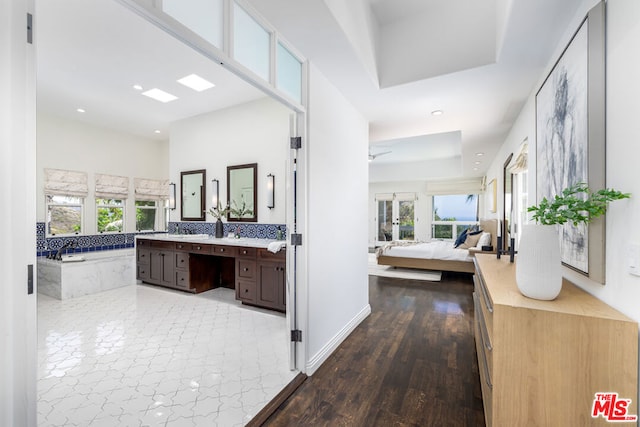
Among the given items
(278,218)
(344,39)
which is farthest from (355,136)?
(278,218)

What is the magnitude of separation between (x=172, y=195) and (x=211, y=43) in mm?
4598

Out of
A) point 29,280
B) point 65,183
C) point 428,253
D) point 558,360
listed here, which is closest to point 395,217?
point 428,253

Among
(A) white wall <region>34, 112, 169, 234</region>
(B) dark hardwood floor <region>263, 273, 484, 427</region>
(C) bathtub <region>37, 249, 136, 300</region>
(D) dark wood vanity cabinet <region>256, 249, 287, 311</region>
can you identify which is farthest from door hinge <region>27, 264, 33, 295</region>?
(A) white wall <region>34, 112, 169, 234</region>

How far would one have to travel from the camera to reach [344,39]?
1912 mm

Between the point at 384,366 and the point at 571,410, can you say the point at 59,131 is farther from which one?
the point at 571,410

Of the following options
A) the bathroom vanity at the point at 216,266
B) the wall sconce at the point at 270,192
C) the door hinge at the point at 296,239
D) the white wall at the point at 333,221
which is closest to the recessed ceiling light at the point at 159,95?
the wall sconce at the point at 270,192

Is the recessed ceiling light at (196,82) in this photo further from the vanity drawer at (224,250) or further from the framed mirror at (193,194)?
the vanity drawer at (224,250)

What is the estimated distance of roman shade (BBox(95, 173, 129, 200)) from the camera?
5.66 metres

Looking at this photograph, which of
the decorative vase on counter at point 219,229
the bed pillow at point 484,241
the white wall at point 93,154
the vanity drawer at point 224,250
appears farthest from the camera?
the bed pillow at point 484,241

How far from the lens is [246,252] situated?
12.0 ft

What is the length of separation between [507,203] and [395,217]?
5.40 meters

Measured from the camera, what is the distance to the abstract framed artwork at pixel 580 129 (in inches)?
49.9

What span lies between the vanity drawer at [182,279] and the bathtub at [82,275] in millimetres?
1166

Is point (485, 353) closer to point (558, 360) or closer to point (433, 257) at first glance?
point (558, 360)
